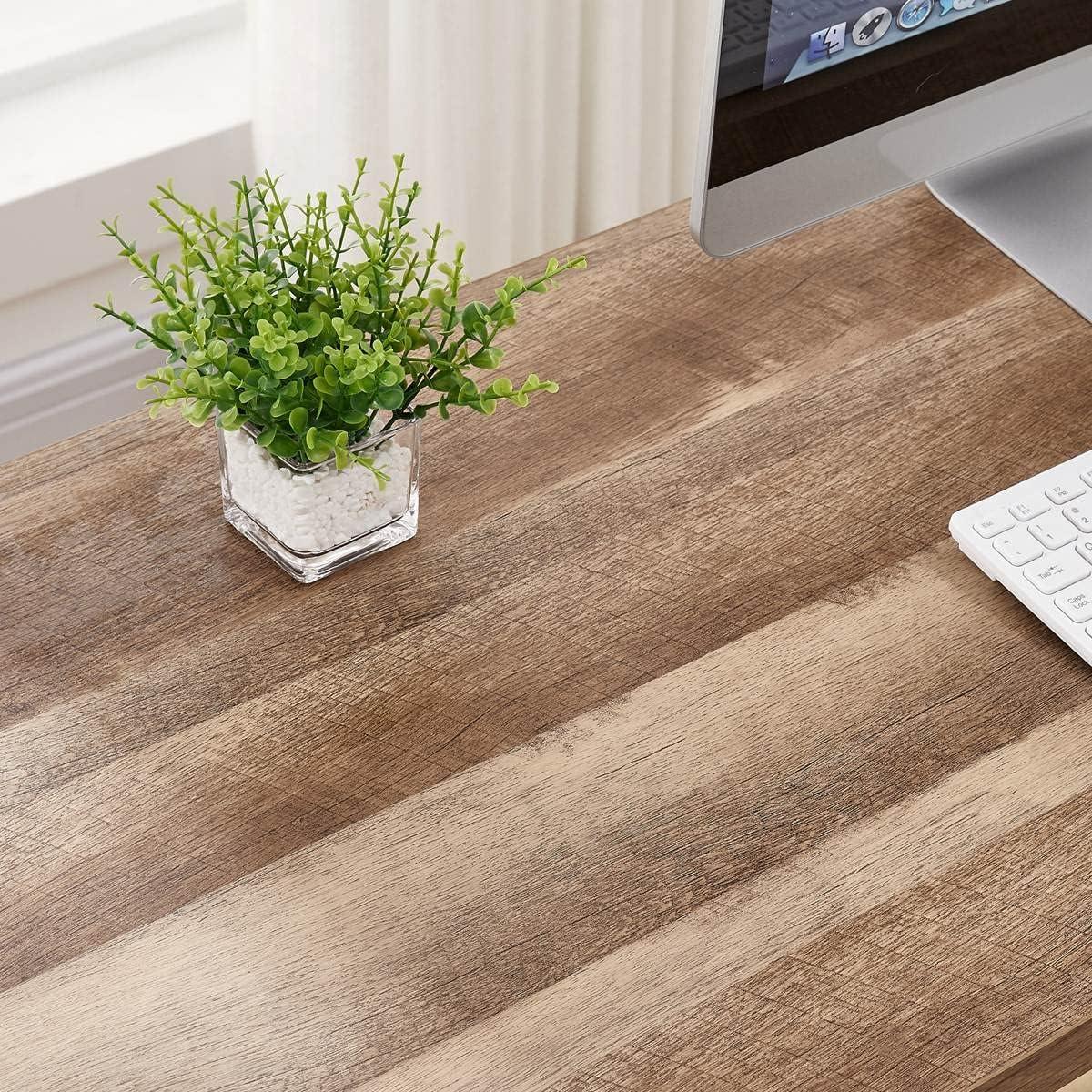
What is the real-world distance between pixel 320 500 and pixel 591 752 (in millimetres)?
201

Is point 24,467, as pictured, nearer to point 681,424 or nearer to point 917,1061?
point 681,424

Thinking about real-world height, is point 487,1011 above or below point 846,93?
A: below

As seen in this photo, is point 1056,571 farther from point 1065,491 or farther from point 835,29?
point 835,29

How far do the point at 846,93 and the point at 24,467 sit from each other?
54cm

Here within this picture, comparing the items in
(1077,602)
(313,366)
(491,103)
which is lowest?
(491,103)

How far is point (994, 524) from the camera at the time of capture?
34.4 inches

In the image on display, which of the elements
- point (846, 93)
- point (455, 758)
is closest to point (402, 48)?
point (846, 93)

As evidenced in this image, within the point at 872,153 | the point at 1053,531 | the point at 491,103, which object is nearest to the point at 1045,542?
the point at 1053,531

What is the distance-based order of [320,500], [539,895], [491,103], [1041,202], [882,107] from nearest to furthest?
1. [539,895]
2. [320,500]
3. [882,107]
4. [1041,202]
5. [491,103]

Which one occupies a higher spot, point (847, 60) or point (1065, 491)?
point (847, 60)

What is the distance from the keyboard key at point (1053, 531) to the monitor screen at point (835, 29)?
29 cm

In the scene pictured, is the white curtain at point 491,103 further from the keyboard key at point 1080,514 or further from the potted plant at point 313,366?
the keyboard key at point 1080,514

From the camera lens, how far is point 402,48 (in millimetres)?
1422

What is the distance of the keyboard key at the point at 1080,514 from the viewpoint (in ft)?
2.86
